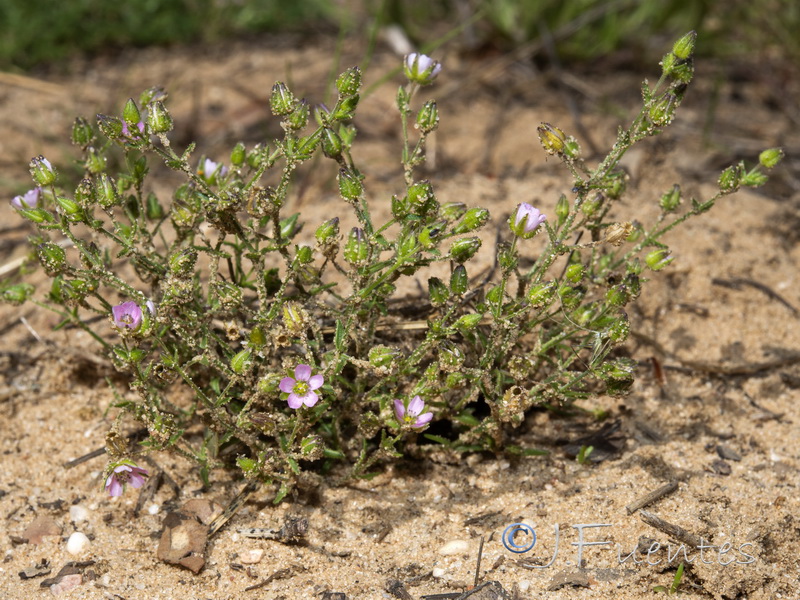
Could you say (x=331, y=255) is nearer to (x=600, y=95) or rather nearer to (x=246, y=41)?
(x=600, y=95)

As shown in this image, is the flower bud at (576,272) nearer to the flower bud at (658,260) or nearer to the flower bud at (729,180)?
the flower bud at (658,260)

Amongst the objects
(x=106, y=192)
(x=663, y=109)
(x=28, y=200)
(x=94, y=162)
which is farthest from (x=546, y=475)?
(x=28, y=200)

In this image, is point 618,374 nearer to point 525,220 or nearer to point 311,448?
point 525,220

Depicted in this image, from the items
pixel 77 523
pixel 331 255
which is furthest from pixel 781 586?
pixel 77 523

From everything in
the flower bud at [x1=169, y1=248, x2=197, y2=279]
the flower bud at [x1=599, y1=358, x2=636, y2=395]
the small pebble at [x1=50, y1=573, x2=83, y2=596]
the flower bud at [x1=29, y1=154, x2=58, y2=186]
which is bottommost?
the small pebble at [x1=50, y1=573, x2=83, y2=596]

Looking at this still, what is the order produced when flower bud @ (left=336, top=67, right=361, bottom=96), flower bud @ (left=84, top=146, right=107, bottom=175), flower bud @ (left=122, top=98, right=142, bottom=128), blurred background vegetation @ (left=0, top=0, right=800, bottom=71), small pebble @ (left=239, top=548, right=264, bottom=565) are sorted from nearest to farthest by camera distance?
flower bud @ (left=122, top=98, right=142, bottom=128) < flower bud @ (left=336, top=67, right=361, bottom=96) < small pebble @ (left=239, top=548, right=264, bottom=565) < flower bud @ (left=84, top=146, right=107, bottom=175) < blurred background vegetation @ (left=0, top=0, right=800, bottom=71)

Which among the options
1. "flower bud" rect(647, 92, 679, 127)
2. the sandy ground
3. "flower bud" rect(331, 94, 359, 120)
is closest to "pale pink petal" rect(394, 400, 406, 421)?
the sandy ground

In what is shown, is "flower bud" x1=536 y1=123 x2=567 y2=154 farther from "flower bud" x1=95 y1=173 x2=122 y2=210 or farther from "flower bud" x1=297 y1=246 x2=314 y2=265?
"flower bud" x1=95 y1=173 x2=122 y2=210
